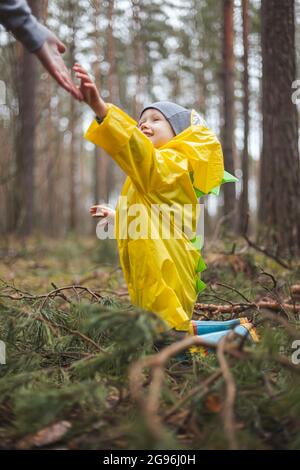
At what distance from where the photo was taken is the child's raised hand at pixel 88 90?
2096mm

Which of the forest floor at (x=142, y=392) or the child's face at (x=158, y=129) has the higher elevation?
the child's face at (x=158, y=129)

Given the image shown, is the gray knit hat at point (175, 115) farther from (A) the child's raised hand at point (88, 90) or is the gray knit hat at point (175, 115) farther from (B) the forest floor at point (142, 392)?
(B) the forest floor at point (142, 392)

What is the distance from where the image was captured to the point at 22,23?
8.02 feet

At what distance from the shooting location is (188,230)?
2689mm

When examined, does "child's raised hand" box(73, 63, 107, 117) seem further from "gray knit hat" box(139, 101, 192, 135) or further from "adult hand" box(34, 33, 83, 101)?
"gray knit hat" box(139, 101, 192, 135)

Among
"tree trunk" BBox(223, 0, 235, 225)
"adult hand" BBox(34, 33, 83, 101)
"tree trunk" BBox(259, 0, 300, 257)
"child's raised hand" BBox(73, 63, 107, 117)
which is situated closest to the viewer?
"child's raised hand" BBox(73, 63, 107, 117)

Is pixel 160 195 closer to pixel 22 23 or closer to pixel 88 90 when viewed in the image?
pixel 88 90

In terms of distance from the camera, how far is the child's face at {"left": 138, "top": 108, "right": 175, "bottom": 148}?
109 inches

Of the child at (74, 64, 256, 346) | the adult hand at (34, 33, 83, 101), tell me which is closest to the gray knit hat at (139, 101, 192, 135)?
the child at (74, 64, 256, 346)

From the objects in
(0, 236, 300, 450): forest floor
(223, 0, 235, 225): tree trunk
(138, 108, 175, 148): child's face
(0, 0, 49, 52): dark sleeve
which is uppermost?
(223, 0, 235, 225): tree trunk

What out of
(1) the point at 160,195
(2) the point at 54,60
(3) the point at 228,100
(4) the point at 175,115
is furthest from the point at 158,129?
(3) the point at 228,100

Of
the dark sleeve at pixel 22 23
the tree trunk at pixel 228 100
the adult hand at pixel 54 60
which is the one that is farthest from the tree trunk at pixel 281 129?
the dark sleeve at pixel 22 23

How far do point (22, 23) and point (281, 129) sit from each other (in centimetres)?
367
